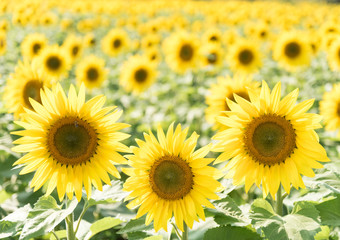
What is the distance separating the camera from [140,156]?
219 cm

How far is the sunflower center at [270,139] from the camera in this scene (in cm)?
221

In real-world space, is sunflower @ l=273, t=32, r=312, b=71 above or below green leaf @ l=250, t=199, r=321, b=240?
above

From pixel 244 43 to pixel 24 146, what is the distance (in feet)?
16.3

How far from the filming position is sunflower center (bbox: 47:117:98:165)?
2318 millimetres

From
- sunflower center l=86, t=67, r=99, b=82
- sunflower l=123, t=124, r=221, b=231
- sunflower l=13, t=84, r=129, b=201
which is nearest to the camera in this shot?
sunflower l=123, t=124, r=221, b=231

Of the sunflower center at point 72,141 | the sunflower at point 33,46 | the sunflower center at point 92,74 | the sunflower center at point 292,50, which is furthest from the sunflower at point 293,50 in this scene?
the sunflower center at point 72,141

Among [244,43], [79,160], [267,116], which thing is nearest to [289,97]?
[267,116]

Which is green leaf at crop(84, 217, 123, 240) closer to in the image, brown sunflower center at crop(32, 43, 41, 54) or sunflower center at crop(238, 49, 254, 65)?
sunflower center at crop(238, 49, 254, 65)

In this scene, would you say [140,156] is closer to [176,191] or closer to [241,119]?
[176,191]

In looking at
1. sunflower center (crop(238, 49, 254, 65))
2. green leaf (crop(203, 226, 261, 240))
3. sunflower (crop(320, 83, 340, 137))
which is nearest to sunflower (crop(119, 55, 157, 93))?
sunflower center (crop(238, 49, 254, 65))

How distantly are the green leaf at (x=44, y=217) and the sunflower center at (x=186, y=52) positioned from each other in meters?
4.70

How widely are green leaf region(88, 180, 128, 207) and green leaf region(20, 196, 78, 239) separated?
12 centimetres

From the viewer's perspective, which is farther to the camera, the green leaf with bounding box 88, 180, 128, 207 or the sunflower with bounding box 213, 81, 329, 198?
the green leaf with bounding box 88, 180, 128, 207

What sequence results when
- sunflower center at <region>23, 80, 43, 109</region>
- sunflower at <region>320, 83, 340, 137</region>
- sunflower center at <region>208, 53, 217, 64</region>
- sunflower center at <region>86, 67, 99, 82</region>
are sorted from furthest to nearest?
1. sunflower center at <region>86, 67, 99, 82</region>
2. sunflower center at <region>208, 53, 217, 64</region>
3. sunflower at <region>320, 83, 340, 137</region>
4. sunflower center at <region>23, 80, 43, 109</region>
